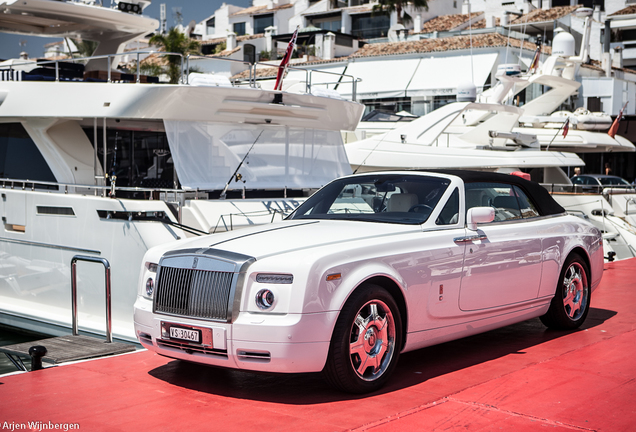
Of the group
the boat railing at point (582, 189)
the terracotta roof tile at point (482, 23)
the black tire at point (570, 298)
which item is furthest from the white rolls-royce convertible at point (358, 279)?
the terracotta roof tile at point (482, 23)

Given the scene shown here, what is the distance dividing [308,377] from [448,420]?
134 cm

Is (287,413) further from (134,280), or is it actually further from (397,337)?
(134,280)

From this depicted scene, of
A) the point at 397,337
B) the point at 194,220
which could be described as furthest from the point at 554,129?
the point at 397,337

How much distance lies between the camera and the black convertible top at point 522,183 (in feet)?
20.3

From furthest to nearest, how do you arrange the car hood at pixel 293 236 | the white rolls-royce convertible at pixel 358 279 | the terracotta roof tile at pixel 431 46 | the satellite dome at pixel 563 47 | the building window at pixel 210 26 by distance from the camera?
1. the building window at pixel 210 26
2. the terracotta roof tile at pixel 431 46
3. the satellite dome at pixel 563 47
4. the car hood at pixel 293 236
5. the white rolls-royce convertible at pixel 358 279

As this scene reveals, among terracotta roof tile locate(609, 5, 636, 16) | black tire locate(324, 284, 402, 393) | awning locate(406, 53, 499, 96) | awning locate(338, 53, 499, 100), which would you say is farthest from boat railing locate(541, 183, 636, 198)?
terracotta roof tile locate(609, 5, 636, 16)

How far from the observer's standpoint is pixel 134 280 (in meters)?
9.82

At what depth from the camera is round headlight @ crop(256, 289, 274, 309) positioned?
4.56m

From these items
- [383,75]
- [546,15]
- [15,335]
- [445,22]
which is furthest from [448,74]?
[15,335]

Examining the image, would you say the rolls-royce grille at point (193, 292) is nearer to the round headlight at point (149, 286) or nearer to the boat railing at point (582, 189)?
the round headlight at point (149, 286)

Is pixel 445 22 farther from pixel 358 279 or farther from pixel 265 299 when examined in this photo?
pixel 265 299

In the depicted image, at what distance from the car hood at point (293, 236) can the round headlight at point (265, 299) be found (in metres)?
0.25

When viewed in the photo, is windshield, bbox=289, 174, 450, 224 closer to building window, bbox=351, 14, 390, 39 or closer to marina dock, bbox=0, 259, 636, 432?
marina dock, bbox=0, 259, 636, 432

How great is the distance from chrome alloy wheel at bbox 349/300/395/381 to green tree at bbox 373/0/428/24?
53.1m
